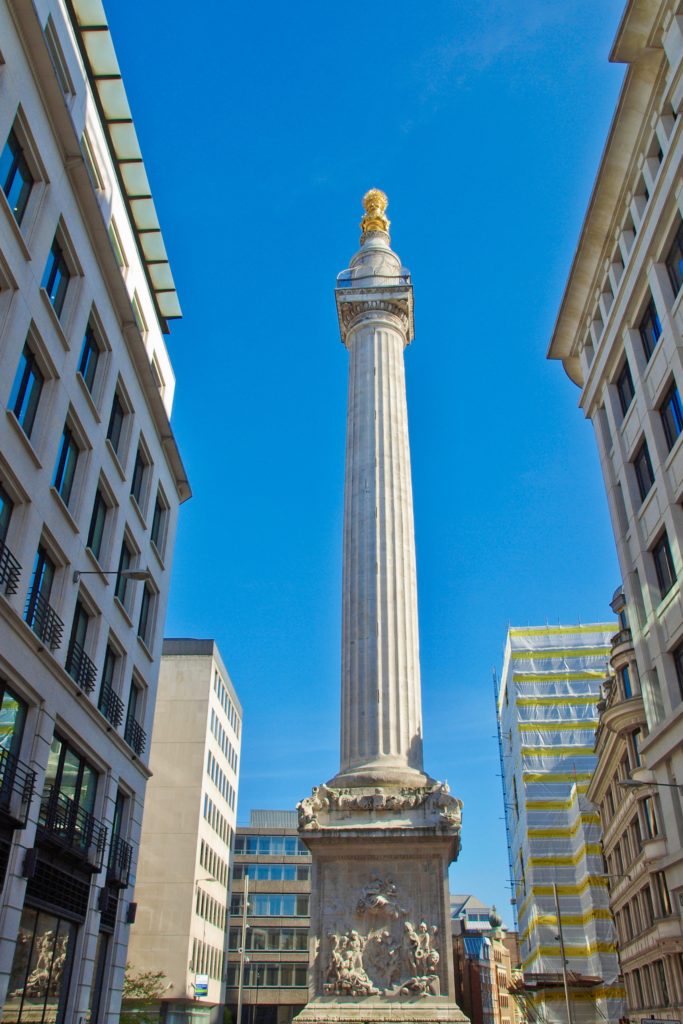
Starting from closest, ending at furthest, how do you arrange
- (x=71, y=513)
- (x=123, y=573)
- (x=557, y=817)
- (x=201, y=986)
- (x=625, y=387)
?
(x=123, y=573), (x=71, y=513), (x=625, y=387), (x=201, y=986), (x=557, y=817)

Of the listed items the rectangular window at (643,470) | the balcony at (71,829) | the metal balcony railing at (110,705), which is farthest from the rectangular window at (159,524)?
the rectangular window at (643,470)

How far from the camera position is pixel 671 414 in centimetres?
2764

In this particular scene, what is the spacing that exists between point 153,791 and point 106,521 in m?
42.7

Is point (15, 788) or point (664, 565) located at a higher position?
point (664, 565)

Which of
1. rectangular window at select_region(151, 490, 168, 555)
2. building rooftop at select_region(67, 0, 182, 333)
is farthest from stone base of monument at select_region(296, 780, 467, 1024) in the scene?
building rooftop at select_region(67, 0, 182, 333)

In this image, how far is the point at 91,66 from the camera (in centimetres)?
2800

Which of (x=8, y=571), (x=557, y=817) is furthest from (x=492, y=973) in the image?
(x=8, y=571)

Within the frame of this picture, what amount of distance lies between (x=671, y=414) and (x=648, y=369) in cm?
215

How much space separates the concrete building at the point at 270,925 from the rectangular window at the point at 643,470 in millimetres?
57502

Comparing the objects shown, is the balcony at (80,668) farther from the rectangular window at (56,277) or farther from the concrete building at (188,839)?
the concrete building at (188,839)

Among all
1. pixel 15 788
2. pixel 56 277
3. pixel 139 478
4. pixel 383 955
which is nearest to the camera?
pixel 15 788

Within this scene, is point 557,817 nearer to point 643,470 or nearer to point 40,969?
point 643,470

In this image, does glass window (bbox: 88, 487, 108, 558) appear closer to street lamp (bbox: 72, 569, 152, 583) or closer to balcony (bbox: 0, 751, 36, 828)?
street lamp (bbox: 72, 569, 152, 583)

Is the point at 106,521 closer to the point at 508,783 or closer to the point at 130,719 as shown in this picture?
the point at 130,719
